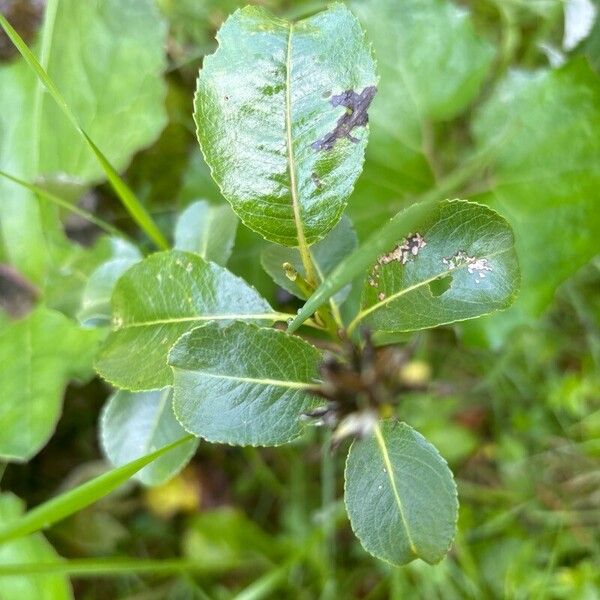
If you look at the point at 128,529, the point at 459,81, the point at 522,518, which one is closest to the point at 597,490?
the point at 522,518

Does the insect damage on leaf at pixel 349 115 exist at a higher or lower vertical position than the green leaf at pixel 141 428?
higher

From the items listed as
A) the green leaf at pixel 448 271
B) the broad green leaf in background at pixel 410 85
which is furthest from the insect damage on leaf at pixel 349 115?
the broad green leaf in background at pixel 410 85

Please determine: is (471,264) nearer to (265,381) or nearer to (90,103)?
(265,381)

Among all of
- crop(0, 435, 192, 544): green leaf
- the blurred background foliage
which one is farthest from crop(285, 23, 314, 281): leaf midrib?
the blurred background foliage

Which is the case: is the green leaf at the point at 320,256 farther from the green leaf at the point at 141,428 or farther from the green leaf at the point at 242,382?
the green leaf at the point at 141,428

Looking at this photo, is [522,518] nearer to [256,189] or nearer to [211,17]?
[256,189]
